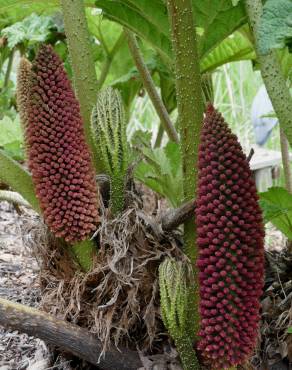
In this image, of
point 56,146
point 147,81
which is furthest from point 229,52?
point 56,146

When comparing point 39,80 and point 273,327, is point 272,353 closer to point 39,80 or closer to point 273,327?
point 273,327

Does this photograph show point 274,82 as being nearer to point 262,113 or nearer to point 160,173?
point 160,173

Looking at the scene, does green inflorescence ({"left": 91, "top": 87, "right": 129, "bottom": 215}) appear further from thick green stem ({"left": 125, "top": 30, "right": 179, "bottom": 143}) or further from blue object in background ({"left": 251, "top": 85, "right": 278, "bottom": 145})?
blue object in background ({"left": 251, "top": 85, "right": 278, "bottom": 145})

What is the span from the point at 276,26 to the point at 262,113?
2315 millimetres

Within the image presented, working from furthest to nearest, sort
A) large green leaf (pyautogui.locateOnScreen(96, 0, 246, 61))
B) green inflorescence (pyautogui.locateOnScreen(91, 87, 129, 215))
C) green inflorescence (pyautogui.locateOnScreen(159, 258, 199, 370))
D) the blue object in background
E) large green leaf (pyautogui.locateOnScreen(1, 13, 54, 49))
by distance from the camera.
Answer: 1. the blue object in background
2. large green leaf (pyautogui.locateOnScreen(1, 13, 54, 49))
3. large green leaf (pyautogui.locateOnScreen(96, 0, 246, 61))
4. green inflorescence (pyautogui.locateOnScreen(91, 87, 129, 215))
5. green inflorescence (pyautogui.locateOnScreen(159, 258, 199, 370))

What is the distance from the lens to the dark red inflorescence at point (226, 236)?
3.87ft

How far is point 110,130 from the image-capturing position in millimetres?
1412

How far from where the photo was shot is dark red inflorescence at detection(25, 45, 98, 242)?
136 cm

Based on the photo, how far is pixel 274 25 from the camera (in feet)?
3.80

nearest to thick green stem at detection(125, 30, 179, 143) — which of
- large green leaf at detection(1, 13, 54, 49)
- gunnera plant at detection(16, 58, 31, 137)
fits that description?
gunnera plant at detection(16, 58, 31, 137)

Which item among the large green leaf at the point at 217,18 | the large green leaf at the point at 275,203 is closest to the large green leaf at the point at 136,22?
the large green leaf at the point at 217,18

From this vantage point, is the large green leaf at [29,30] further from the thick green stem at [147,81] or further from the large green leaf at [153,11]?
the large green leaf at [153,11]

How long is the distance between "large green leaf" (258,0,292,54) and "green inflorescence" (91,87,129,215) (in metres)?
0.38

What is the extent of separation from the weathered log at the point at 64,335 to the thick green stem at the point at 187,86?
0.36m
